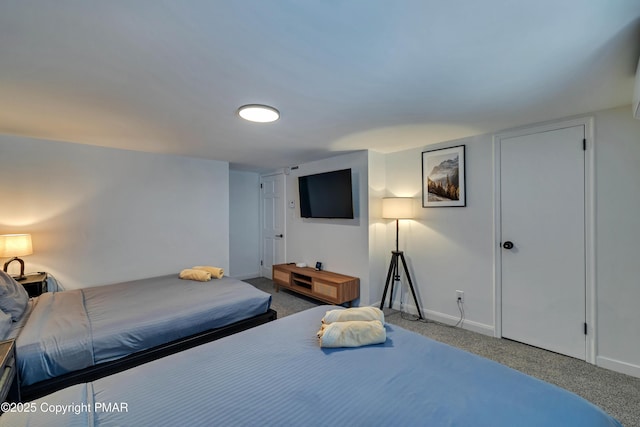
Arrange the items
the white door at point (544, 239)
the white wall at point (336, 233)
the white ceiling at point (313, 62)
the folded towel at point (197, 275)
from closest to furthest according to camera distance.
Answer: the white ceiling at point (313, 62) < the white door at point (544, 239) < the folded towel at point (197, 275) < the white wall at point (336, 233)

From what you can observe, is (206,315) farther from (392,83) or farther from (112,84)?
(392,83)

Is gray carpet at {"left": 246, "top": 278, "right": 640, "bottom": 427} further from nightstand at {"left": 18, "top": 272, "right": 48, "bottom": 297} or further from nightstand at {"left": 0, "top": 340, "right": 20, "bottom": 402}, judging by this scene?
nightstand at {"left": 18, "top": 272, "right": 48, "bottom": 297}

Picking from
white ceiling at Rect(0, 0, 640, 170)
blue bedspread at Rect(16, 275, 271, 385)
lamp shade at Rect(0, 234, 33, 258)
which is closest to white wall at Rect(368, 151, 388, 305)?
white ceiling at Rect(0, 0, 640, 170)

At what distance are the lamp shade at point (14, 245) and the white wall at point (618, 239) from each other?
18.0 ft

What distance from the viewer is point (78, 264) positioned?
3229 mm

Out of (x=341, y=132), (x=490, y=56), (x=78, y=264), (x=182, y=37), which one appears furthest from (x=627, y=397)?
(x=78, y=264)

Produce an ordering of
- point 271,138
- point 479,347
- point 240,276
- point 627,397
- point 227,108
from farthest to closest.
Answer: point 240,276 → point 271,138 → point 479,347 → point 227,108 → point 627,397

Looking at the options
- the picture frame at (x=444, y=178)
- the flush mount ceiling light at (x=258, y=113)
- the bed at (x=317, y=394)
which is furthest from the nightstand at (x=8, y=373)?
the picture frame at (x=444, y=178)

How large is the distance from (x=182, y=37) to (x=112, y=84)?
33.2 inches

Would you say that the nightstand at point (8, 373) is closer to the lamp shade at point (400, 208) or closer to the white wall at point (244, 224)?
the lamp shade at point (400, 208)

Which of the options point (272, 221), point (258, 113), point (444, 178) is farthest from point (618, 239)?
point (272, 221)

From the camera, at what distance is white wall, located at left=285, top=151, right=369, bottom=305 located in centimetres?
368

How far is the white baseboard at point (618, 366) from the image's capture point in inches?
84.6

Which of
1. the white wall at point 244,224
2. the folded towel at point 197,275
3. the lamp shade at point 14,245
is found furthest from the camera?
the white wall at point 244,224
